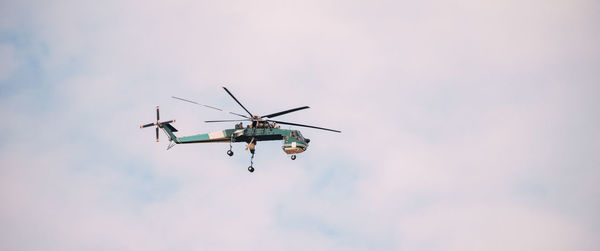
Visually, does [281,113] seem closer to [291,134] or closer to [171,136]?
[291,134]

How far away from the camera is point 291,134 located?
80688 millimetres

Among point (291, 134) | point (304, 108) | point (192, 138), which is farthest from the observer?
point (192, 138)

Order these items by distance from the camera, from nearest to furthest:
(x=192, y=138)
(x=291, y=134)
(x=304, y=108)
→ (x=304, y=108)
(x=291, y=134)
(x=192, y=138)

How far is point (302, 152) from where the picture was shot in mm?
80750

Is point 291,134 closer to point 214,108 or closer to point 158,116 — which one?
point 214,108

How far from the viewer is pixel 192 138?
86188 mm

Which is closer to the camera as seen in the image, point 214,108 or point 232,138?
point 214,108

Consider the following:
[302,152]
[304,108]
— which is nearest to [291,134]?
[302,152]

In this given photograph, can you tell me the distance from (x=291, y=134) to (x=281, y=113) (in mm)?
4404

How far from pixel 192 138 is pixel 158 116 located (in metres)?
5.30

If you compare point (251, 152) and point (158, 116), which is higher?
point (158, 116)

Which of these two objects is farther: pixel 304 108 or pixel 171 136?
pixel 171 136

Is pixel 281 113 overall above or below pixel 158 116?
below

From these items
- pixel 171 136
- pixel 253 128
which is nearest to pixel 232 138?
pixel 253 128
